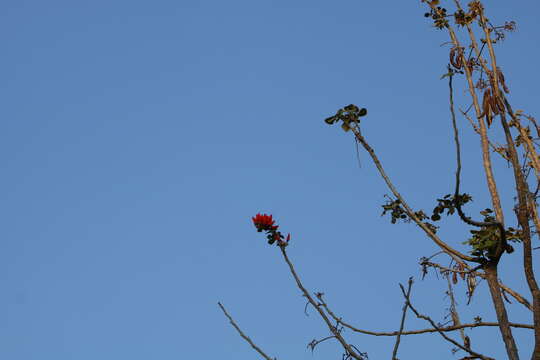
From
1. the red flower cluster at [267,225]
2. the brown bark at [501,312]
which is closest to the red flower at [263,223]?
the red flower cluster at [267,225]

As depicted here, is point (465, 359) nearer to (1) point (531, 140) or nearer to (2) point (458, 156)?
(2) point (458, 156)

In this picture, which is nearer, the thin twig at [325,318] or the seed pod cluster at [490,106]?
the thin twig at [325,318]

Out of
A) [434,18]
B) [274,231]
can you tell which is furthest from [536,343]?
[434,18]

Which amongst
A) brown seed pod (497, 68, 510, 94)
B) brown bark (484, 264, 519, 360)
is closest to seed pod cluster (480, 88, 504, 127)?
brown seed pod (497, 68, 510, 94)

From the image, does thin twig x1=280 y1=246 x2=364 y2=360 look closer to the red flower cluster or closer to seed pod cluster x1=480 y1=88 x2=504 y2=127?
the red flower cluster

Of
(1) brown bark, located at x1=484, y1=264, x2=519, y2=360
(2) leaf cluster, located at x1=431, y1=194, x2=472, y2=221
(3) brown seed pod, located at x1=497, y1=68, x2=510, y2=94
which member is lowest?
(1) brown bark, located at x1=484, y1=264, x2=519, y2=360

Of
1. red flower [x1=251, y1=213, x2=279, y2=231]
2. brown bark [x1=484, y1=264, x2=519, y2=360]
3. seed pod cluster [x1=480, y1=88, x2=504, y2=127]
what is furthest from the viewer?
seed pod cluster [x1=480, y1=88, x2=504, y2=127]

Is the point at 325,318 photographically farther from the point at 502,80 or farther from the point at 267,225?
the point at 502,80

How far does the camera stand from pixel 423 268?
522 centimetres

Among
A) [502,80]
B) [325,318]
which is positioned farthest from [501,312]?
[502,80]

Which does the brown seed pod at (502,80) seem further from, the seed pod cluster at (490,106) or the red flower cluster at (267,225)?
the red flower cluster at (267,225)

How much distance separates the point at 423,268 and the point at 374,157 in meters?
1.95

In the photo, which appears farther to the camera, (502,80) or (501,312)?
(502,80)

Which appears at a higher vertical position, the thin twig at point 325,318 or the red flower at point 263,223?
the red flower at point 263,223
